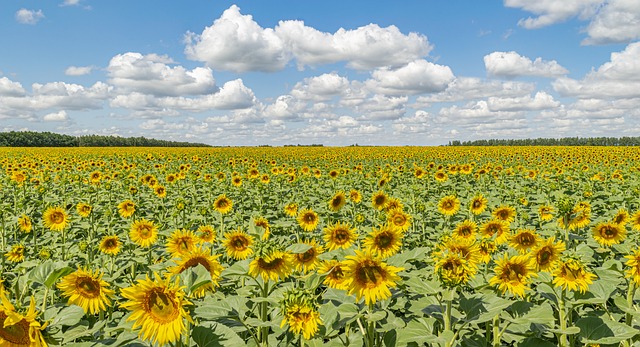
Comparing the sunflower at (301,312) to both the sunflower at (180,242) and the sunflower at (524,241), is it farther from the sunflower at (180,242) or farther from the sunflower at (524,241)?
the sunflower at (524,241)

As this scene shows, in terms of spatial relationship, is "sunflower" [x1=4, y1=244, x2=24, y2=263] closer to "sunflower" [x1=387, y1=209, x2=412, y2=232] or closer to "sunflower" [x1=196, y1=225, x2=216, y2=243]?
"sunflower" [x1=196, y1=225, x2=216, y2=243]

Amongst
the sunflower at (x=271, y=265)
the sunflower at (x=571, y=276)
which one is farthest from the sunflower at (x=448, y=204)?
the sunflower at (x=271, y=265)

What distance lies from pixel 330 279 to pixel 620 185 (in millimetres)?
14620

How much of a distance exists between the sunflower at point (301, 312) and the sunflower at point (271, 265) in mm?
439

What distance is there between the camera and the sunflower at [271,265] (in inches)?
107

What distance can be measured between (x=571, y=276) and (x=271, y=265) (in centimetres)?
225

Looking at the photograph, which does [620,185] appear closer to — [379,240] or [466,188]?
[466,188]

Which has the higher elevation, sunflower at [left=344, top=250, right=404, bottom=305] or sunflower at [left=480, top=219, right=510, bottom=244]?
sunflower at [left=344, top=250, right=404, bottom=305]

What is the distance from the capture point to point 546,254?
3436 millimetres

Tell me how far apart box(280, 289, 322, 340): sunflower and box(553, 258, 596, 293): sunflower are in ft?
6.43

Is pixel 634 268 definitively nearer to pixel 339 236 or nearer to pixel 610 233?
pixel 610 233

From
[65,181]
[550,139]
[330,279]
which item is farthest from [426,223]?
[550,139]

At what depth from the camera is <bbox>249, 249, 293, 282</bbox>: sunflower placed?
2.71 m

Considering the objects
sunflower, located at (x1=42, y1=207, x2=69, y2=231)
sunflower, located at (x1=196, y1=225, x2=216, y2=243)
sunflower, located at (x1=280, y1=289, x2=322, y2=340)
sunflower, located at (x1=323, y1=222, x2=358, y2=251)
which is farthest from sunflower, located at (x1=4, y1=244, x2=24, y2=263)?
sunflower, located at (x1=280, y1=289, x2=322, y2=340)
